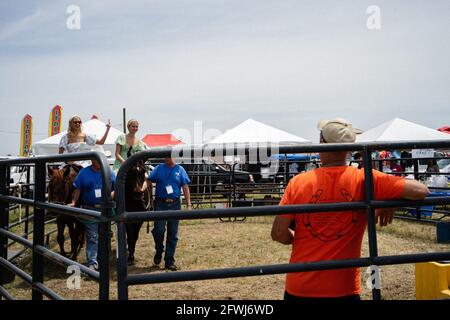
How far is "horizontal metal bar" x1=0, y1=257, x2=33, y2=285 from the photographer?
3433 mm

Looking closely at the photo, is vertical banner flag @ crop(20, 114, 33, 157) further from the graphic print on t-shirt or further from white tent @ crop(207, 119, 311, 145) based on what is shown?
the graphic print on t-shirt

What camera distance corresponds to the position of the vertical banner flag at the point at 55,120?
29.5 meters

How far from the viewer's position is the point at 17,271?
12.2 feet

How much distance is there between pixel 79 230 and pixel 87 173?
1.22 meters

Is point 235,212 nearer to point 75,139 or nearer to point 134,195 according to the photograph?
point 134,195

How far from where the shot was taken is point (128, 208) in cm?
667

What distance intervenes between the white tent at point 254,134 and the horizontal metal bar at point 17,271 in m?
10.4

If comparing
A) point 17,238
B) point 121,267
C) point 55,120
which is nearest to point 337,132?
point 121,267

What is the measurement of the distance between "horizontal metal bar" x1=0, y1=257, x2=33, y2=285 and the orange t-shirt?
6.49 ft

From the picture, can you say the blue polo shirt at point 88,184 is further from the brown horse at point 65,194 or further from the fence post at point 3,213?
the fence post at point 3,213

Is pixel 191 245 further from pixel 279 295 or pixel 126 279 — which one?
pixel 126 279

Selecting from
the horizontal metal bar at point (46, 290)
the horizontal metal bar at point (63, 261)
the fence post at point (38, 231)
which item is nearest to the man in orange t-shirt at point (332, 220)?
the horizontal metal bar at point (63, 261)

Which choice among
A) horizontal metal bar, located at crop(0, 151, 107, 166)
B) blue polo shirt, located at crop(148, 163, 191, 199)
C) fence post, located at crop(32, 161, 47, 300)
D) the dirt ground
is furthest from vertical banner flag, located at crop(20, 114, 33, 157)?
fence post, located at crop(32, 161, 47, 300)
